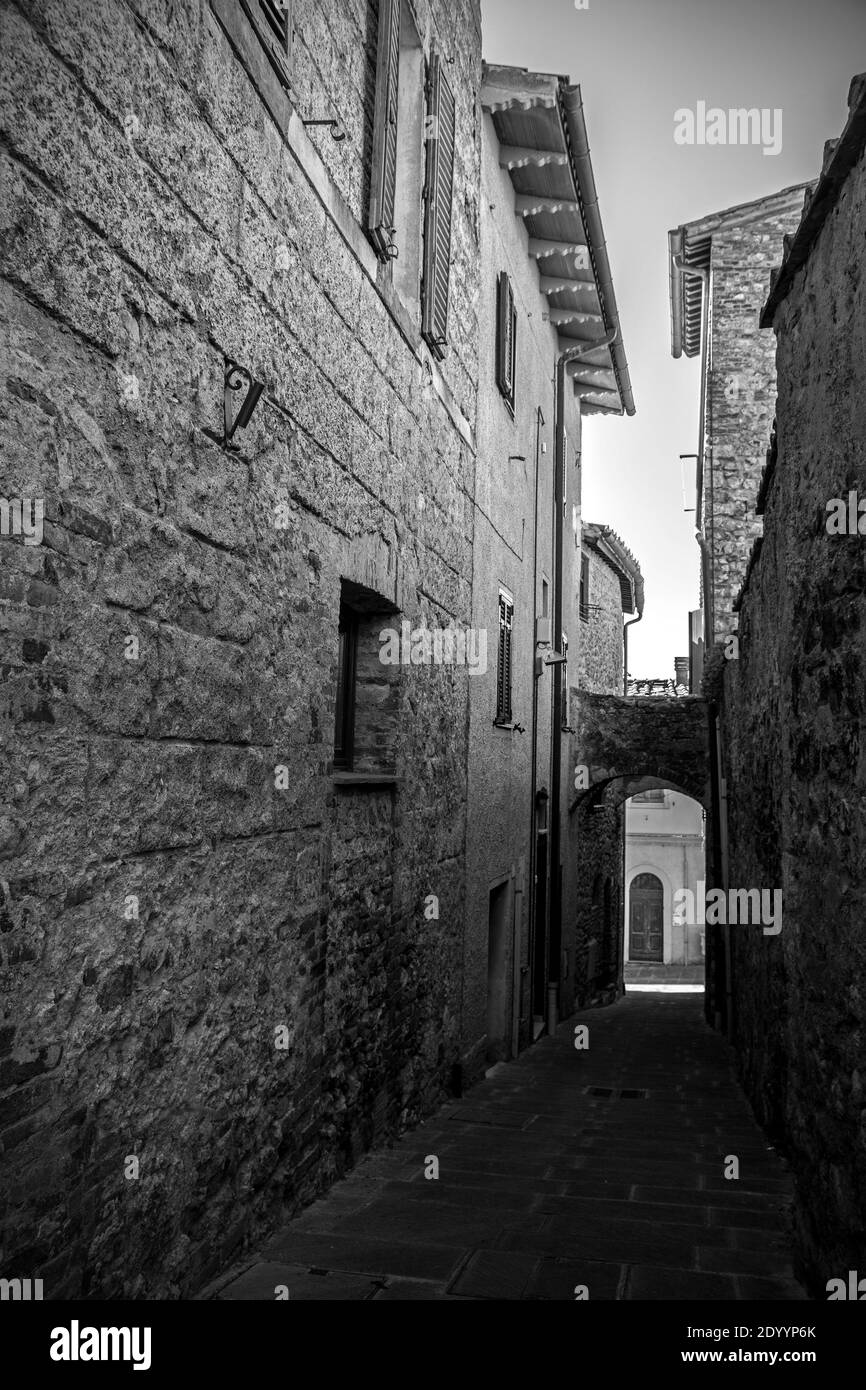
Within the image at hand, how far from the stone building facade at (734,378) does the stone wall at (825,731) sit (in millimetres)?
9993

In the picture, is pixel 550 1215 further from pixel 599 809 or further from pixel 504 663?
pixel 599 809

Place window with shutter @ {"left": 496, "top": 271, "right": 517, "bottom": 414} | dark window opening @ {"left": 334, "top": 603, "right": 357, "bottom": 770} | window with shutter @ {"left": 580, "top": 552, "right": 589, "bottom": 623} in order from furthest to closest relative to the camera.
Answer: window with shutter @ {"left": 580, "top": 552, "right": 589, "bottom": 623} → window with shutter @ {"left": 496, "top": 271, "right": 517, "bottom": 414} → dark window opening @ {"left": 334, "top": 603, "right": 357, "bottom": 770}

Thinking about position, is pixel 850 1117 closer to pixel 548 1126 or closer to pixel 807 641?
pixel 807 641

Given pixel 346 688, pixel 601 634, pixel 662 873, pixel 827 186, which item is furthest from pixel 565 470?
pixel 662 873

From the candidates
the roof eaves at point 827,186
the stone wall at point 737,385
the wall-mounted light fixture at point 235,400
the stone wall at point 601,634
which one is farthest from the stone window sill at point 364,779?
the stone wall at point 601,634

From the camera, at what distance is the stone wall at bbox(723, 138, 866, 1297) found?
302cm

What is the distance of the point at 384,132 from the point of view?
5301 millimetres

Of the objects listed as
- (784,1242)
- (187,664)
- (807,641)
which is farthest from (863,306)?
(784,1242)

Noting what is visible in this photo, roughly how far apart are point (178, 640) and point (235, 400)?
937mm

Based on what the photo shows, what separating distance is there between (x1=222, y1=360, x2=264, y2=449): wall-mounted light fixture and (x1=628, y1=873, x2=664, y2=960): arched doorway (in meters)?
26.8

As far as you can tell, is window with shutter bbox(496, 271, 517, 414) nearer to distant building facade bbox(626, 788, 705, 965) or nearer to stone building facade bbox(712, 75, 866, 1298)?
stone building facade bbox(712, 75, 866, 1298)

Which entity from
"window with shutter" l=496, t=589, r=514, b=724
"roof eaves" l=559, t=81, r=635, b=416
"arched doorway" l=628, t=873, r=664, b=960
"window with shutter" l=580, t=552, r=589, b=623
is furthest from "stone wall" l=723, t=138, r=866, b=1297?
"arched doorway" l=628, t=873, r=664, b=960

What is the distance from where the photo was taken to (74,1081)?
273 cm

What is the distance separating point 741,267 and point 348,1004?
43.8 feet
